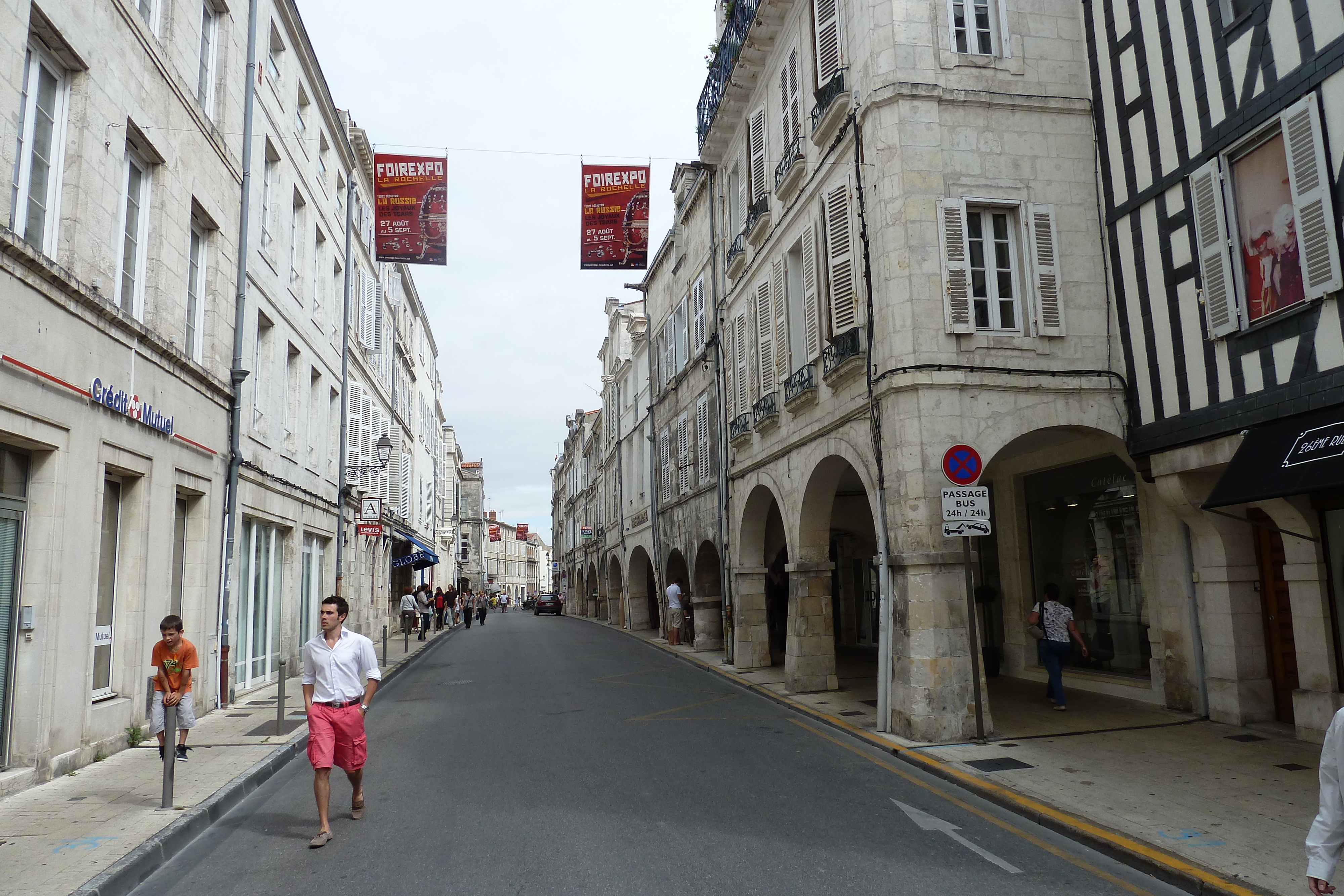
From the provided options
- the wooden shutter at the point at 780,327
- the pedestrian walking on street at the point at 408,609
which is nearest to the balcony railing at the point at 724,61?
the wooden shutter at the point at 780,327

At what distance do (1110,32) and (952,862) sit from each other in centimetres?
941

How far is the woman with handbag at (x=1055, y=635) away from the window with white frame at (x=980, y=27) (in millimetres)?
6509

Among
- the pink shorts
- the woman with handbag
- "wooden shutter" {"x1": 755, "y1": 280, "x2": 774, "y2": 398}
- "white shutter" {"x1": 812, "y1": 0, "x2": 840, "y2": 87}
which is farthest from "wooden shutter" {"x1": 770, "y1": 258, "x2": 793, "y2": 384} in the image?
the pink shorts

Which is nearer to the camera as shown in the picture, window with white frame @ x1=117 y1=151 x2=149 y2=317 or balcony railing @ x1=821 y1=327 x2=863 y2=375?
window with white frame @ x1=117 y1=151 x2=149 y2=317

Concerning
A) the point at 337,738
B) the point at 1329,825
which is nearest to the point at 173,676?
the point at 337,738

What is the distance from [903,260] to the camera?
1027 cm

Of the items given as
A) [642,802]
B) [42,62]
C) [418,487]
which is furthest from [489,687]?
[418,487]

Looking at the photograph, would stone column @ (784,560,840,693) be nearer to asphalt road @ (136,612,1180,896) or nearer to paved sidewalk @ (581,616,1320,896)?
paved sidewalk @ (581,616,1320,896)

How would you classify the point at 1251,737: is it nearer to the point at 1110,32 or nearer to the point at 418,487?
the point at 1110,32

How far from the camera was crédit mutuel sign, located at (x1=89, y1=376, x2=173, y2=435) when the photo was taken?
888cm

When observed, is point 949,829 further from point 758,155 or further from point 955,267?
point 758,155

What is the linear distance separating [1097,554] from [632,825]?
8.58 m

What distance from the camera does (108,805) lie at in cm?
700

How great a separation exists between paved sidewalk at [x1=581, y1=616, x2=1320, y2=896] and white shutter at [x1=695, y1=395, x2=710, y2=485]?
10.6 metres
